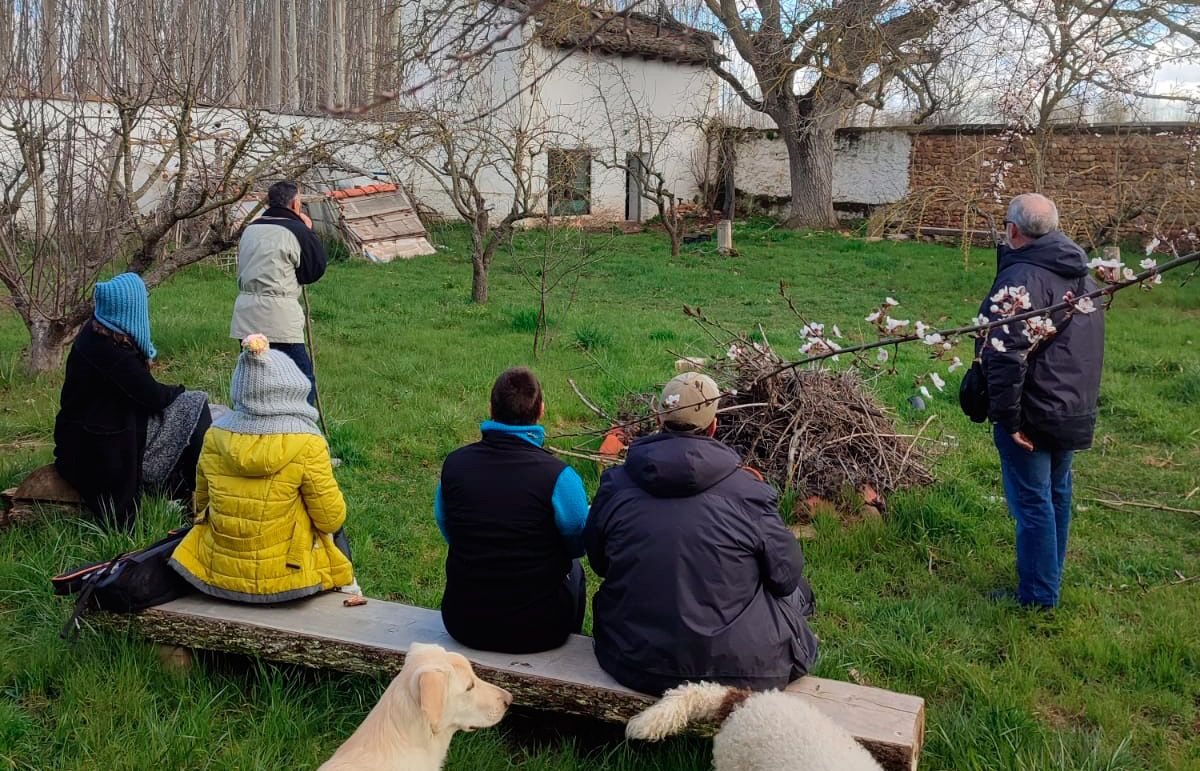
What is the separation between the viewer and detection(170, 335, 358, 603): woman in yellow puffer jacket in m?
3.88

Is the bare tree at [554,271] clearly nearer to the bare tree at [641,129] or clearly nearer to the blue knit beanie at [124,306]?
the bare tree at [641,129]

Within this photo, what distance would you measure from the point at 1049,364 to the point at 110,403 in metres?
4.69

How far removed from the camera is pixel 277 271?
6590 millimetres

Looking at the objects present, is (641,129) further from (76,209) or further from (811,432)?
(811,432)

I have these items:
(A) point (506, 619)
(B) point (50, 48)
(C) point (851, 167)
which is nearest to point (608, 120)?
(C) point (851, 167)

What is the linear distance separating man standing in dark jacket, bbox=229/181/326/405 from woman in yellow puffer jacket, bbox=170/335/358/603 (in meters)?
2.66

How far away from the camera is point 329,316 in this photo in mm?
11383

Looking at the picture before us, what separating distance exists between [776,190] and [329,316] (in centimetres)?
1663

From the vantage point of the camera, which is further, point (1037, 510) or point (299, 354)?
point (299, 354)

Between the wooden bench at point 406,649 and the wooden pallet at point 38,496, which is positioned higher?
the wooden pallet at point 38,496

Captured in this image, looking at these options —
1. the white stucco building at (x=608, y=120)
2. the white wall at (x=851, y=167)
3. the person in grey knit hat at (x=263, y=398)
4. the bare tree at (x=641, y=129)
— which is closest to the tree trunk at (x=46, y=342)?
the person in grey knit hat at (x=263, y=398)

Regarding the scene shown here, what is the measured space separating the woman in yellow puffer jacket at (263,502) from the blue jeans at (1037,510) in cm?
316

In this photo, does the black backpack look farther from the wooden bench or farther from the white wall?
the white wall

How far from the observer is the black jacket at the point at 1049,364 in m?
4.46
